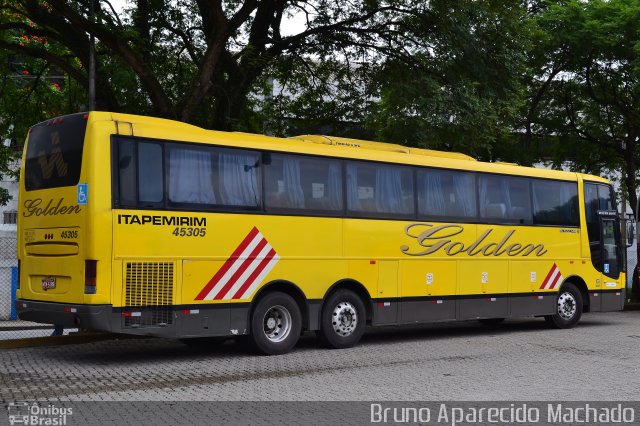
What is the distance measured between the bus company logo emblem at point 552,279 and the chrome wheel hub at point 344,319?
18.2 feet

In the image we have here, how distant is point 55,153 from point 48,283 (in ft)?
6.17

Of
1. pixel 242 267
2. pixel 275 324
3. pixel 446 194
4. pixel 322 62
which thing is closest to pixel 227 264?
pixel 242 267

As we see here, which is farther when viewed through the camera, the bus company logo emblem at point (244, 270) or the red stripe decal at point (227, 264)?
the bus company logo emblem at point (244, 270)

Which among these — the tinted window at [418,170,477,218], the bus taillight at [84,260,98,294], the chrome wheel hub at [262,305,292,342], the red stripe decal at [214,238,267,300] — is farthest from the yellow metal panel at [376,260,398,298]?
the bus taillight at [84,260,98,294]

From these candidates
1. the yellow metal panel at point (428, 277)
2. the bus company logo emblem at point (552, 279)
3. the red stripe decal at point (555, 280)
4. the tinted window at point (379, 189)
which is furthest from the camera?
the red stripe decal at point (555, 280)

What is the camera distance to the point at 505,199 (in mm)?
17281

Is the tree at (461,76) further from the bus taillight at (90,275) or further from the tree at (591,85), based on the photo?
the bus taillight at (90,275)

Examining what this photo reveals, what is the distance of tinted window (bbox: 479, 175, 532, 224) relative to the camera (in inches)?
663

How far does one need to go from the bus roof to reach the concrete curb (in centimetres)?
A: 431

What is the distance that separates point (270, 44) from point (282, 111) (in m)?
2.89

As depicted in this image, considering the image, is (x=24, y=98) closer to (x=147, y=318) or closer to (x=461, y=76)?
(x=461, y=76)

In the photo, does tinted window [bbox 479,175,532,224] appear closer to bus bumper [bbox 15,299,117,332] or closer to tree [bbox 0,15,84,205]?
bus bumper [bbox 15,299,117,332]

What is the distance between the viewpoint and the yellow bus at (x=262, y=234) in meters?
11.6

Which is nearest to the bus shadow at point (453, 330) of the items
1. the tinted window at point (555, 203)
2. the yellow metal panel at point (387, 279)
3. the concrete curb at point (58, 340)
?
the yellow metal panel at point (387, 279)
